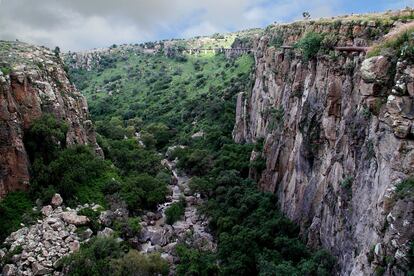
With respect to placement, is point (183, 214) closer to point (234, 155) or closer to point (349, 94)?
point (234, 155)

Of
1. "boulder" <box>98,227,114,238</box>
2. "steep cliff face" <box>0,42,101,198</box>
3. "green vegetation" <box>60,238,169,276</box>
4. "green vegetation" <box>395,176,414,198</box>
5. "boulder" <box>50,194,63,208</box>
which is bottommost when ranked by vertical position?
"green vegetation" <box>60,238,169,276</box>

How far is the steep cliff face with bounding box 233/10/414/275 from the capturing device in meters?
25.5

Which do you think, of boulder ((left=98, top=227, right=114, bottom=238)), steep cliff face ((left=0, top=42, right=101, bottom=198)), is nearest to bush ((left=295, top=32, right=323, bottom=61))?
boulder ((left=98, top=227, right=114, bottom=238))

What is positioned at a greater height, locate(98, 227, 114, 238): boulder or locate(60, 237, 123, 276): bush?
locate(98, 227, 114, 238): boulder

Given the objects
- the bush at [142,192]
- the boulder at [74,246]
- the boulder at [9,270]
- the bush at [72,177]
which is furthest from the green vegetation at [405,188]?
the bush at [142,192]

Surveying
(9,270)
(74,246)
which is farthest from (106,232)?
(9,270)

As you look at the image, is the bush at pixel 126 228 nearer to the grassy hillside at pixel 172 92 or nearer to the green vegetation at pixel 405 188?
the green vegetation at pixel 405 188

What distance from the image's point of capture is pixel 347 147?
36000 millimetres

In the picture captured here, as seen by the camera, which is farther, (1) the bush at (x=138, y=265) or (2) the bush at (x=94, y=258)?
(2) the bush at (x=94, y=258)

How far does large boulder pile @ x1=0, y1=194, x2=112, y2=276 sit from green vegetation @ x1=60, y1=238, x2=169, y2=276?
2.14m

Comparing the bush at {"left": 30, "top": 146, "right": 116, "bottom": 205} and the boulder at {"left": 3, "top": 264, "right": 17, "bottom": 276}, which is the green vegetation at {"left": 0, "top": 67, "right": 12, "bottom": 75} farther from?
the boulder at {"left": 3, "top": 264, "right": 17, "bottom": 276}

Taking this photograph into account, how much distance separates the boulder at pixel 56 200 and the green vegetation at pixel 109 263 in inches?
378

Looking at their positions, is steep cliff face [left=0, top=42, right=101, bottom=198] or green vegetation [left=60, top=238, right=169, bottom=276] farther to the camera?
steep cliff face [left=0, top=42, right=101, bottom=198]

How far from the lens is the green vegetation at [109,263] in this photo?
4347 cm
